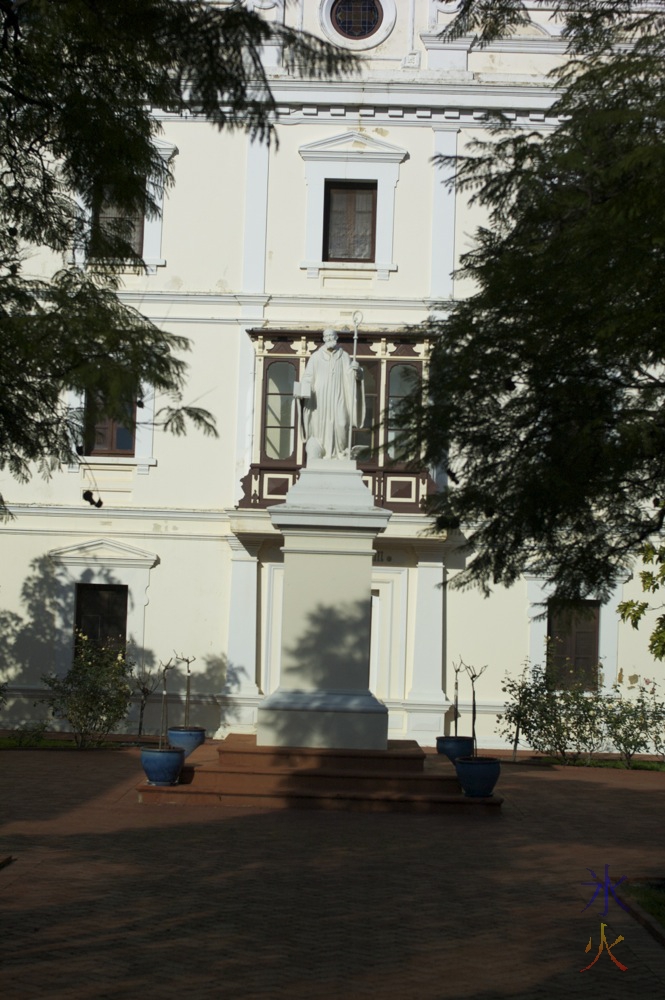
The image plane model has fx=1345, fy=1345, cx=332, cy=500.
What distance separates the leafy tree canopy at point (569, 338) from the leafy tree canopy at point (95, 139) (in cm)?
242

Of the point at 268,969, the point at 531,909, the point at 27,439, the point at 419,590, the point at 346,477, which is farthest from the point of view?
the point at 419,590

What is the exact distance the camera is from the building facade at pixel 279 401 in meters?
23.7

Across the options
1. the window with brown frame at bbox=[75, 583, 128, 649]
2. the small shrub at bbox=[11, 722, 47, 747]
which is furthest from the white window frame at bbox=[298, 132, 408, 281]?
the small shrub at bbox=[11, 722, 47, 747]

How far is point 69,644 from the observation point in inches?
953

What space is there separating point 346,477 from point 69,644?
989cm

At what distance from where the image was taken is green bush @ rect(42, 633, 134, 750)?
21500mm

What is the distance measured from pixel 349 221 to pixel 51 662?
32.0ft

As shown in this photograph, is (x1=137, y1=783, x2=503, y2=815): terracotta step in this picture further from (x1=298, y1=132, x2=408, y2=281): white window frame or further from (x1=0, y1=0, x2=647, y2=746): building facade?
(x1=298, y1=132, x2=408, y2=281): white window frame

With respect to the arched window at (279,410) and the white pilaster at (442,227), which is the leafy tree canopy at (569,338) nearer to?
the arched window at (279,410)

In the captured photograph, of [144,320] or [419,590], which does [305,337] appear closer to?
[419,590]

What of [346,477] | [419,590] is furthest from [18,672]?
[346,477]

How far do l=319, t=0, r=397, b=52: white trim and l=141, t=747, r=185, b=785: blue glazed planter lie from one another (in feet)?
50.0

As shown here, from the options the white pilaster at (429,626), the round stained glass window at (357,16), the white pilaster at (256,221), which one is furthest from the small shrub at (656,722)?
the round stained glass window at (357,16)

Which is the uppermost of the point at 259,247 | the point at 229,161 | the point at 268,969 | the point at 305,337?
the point at 229,161
